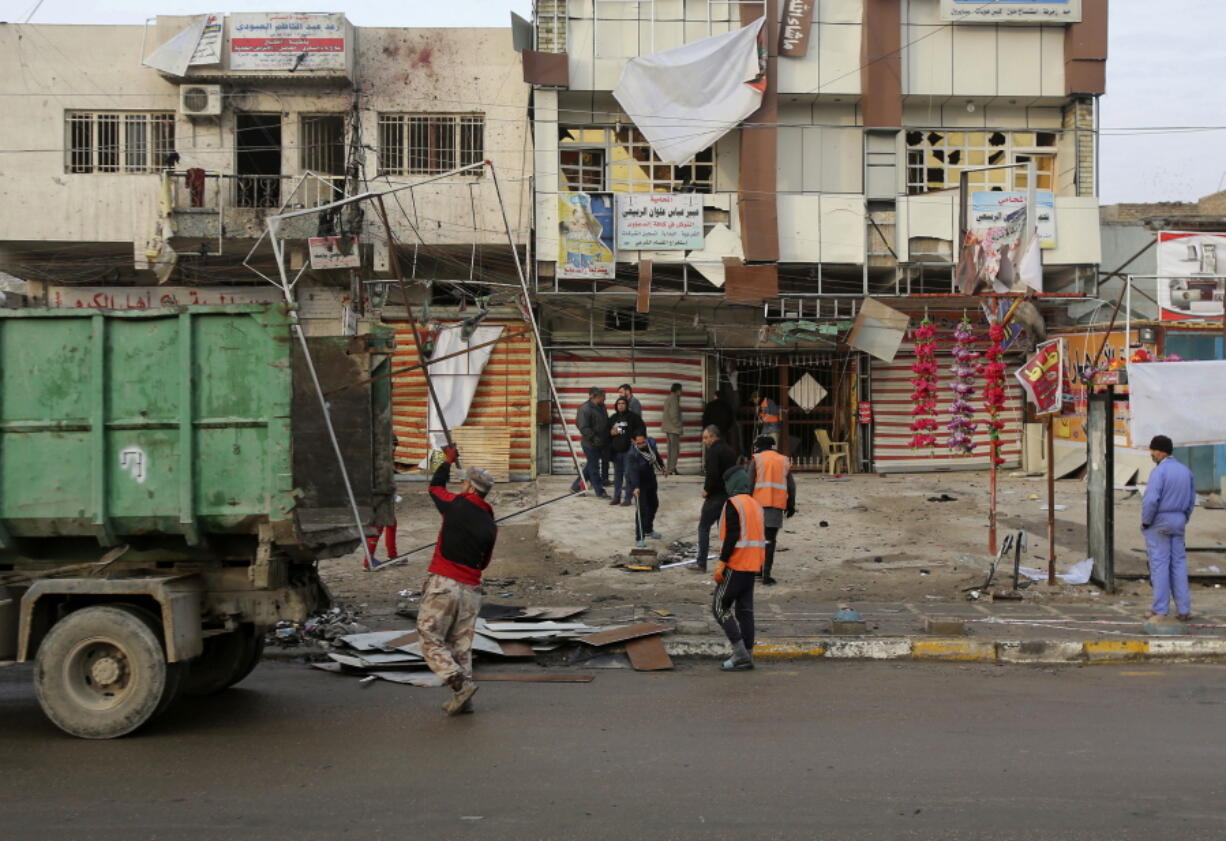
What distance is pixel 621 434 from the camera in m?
16.6

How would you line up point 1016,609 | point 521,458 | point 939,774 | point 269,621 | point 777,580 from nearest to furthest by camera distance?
point 939,774
point 269,621
point 1016,609
point 777,580
point 521,458

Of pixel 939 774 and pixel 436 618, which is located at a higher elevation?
pixel 436 618

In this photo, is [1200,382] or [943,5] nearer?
[1200,382]

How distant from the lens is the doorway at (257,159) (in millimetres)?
21250

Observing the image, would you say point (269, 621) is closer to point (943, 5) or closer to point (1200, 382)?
point (1200, 382)

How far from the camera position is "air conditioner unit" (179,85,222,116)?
2097 centimetres

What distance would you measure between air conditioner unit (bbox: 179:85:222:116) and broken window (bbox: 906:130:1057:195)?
1257cm

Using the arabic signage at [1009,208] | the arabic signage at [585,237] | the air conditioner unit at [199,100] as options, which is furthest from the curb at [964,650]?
the air conditioner unit at [199,100]

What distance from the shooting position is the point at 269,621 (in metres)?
7.51

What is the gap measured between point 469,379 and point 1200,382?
12918 mm

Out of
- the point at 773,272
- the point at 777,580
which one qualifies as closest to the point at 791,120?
the point at 773,272

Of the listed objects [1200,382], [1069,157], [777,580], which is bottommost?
[777,580]

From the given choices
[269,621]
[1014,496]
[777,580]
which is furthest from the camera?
[1014,496]

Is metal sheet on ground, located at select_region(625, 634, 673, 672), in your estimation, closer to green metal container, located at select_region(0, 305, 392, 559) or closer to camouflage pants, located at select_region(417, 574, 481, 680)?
camouflage pants, located at select_region(417, 574, 481, 680)
